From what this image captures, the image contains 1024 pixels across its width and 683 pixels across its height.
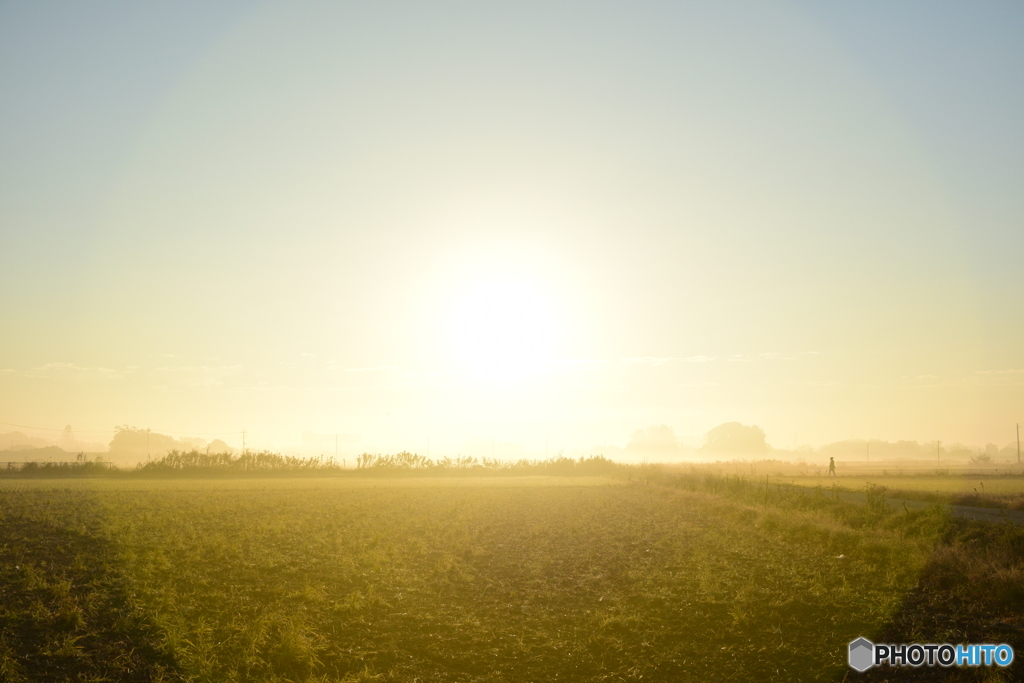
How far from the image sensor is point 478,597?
630 inches

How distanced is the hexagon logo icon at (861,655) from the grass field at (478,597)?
0.29 m

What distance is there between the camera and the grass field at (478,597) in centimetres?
1105

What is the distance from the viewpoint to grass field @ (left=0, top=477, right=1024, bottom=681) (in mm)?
11047

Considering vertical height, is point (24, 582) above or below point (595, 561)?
above

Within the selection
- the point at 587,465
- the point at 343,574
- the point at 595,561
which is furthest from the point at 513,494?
the point at 587,465

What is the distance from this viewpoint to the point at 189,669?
406 inches

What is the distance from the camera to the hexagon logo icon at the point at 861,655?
36.3ft

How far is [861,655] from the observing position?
37.6ft

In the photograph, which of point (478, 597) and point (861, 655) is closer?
point (861, 655)

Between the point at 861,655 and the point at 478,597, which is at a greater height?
the point at 861,655

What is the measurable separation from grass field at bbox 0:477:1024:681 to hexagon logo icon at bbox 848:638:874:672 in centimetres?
29

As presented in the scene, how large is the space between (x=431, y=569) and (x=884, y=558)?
1335 cm

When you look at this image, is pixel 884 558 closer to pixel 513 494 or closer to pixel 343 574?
pixel 343 574

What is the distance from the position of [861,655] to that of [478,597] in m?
8.78
